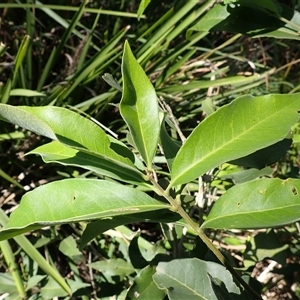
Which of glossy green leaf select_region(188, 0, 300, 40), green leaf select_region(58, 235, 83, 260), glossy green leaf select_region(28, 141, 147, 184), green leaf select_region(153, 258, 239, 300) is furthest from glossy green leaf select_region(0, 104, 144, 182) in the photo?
green leaf select_region(58, 235, 83, 260)

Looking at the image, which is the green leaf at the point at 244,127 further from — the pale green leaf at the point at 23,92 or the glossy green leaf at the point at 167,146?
the pale green leaf at the point at 23,92

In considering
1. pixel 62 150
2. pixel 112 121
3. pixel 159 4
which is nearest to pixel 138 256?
pixel 62 150

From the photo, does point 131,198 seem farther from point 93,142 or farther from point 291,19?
point 291,19

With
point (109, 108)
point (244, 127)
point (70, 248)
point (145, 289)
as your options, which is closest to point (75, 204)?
point (244, 127)

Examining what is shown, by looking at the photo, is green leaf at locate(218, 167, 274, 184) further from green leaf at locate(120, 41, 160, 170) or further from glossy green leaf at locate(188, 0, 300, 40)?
green leaf at locate(120, 41, 160, 170)

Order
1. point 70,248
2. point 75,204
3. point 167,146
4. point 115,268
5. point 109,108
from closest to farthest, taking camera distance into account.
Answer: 1. point 75,204
2. point 167,146
3. point 115,268
4. point 70,248
5. point 109,108

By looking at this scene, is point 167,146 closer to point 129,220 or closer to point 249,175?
point 129,220
